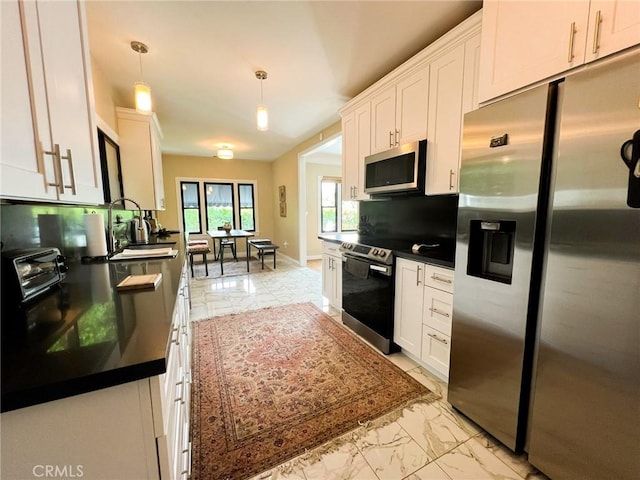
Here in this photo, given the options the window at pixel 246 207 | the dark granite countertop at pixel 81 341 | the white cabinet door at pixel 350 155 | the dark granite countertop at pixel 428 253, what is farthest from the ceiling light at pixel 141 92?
the window at pixel 246 207

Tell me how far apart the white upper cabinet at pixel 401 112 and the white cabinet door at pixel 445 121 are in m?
0.08

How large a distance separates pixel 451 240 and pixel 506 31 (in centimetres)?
141

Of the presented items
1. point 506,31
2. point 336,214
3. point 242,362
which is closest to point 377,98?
point 506,31

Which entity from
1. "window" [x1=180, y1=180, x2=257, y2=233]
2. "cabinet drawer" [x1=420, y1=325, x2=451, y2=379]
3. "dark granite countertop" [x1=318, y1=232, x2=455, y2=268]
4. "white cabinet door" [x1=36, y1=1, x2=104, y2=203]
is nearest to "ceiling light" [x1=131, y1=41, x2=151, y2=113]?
"white cabinet door" [x1=36, y1=1, x2=104, y2=203]

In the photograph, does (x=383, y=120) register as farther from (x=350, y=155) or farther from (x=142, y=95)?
(x=142, y=95)

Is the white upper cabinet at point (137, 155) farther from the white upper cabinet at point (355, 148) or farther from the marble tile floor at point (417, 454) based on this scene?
the marble tile floor at point (417, 454)

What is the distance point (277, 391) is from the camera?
72.2 inches

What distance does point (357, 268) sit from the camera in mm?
2492

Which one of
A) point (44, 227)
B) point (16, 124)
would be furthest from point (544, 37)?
point (44, 227)

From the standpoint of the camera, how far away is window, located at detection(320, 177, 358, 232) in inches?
259

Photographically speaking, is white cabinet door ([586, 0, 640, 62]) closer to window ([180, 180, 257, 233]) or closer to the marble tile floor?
the marble tile floor

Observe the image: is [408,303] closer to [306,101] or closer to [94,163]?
[94,163]

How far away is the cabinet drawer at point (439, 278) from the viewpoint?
172 cm
